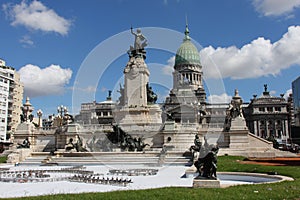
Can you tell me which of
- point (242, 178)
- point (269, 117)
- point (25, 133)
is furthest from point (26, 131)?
point (269, 117)

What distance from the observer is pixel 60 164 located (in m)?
34.5

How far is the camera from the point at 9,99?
72500mm

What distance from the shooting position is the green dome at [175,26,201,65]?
4670 inches

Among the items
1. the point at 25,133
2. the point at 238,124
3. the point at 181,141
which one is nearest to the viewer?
the point at 238,124

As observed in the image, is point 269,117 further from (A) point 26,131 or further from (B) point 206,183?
(B) point 206,183

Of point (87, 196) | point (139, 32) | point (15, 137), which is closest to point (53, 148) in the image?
point (15, 137)

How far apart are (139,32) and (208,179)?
1699 inches

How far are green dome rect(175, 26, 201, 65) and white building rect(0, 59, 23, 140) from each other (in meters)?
62.4

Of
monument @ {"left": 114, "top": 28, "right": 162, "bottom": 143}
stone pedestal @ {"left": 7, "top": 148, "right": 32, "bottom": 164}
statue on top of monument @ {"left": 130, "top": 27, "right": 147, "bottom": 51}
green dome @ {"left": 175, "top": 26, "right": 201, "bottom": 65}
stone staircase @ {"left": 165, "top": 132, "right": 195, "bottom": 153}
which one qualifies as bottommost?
stone pedestal @ {"left": 7, "top": 148, "right": 32, "bottom": 164}

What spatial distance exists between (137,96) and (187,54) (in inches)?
2836

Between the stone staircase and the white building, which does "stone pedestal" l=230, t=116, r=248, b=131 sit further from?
the white building

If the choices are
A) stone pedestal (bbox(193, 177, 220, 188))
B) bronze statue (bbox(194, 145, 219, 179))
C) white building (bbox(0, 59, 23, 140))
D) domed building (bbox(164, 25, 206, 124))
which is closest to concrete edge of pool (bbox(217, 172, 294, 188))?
bronze statue (bbox(194, 145, 219, 179))

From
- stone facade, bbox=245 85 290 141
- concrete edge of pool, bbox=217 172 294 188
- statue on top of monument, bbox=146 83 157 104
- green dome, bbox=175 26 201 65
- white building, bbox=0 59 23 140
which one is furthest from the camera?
green dome, bbox=175 26 201 65

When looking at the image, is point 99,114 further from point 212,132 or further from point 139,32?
point 212,132
